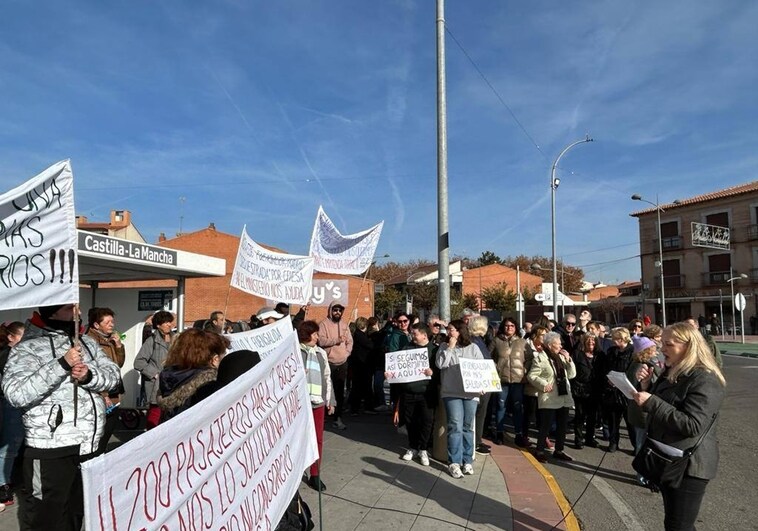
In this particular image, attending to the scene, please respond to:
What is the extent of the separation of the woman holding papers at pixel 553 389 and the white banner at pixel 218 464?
13.4 ft

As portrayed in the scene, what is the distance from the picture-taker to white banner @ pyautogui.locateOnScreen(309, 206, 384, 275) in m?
9.69

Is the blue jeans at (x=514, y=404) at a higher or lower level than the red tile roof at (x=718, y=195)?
lower

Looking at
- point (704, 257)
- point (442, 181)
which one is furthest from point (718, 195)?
point (442, 181)

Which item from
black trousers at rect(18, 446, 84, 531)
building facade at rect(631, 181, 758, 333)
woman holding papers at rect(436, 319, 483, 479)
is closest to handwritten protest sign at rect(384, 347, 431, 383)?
woman holding papers at rect(436, 319, 483, 479)

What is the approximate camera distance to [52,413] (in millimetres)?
3244

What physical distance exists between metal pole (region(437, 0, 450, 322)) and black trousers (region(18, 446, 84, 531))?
6544mm

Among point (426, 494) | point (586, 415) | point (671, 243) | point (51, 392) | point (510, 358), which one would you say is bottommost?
point (426, 494)

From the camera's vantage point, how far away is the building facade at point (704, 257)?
141 ft

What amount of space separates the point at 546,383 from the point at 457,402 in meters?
1.46

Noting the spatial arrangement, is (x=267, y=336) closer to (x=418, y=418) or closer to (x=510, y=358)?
(x=418, y=418)

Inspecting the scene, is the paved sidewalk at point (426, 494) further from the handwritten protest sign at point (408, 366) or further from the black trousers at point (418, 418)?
the handwritten protest sign at point (408, 366)

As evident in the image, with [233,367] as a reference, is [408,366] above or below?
below

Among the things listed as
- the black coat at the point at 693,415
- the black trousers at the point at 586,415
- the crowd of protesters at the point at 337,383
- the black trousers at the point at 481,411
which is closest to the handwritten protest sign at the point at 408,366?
the crowd of protesters at the point at 337,383

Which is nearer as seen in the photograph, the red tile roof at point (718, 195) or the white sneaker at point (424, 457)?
the white sneaker at point (424, 457)
